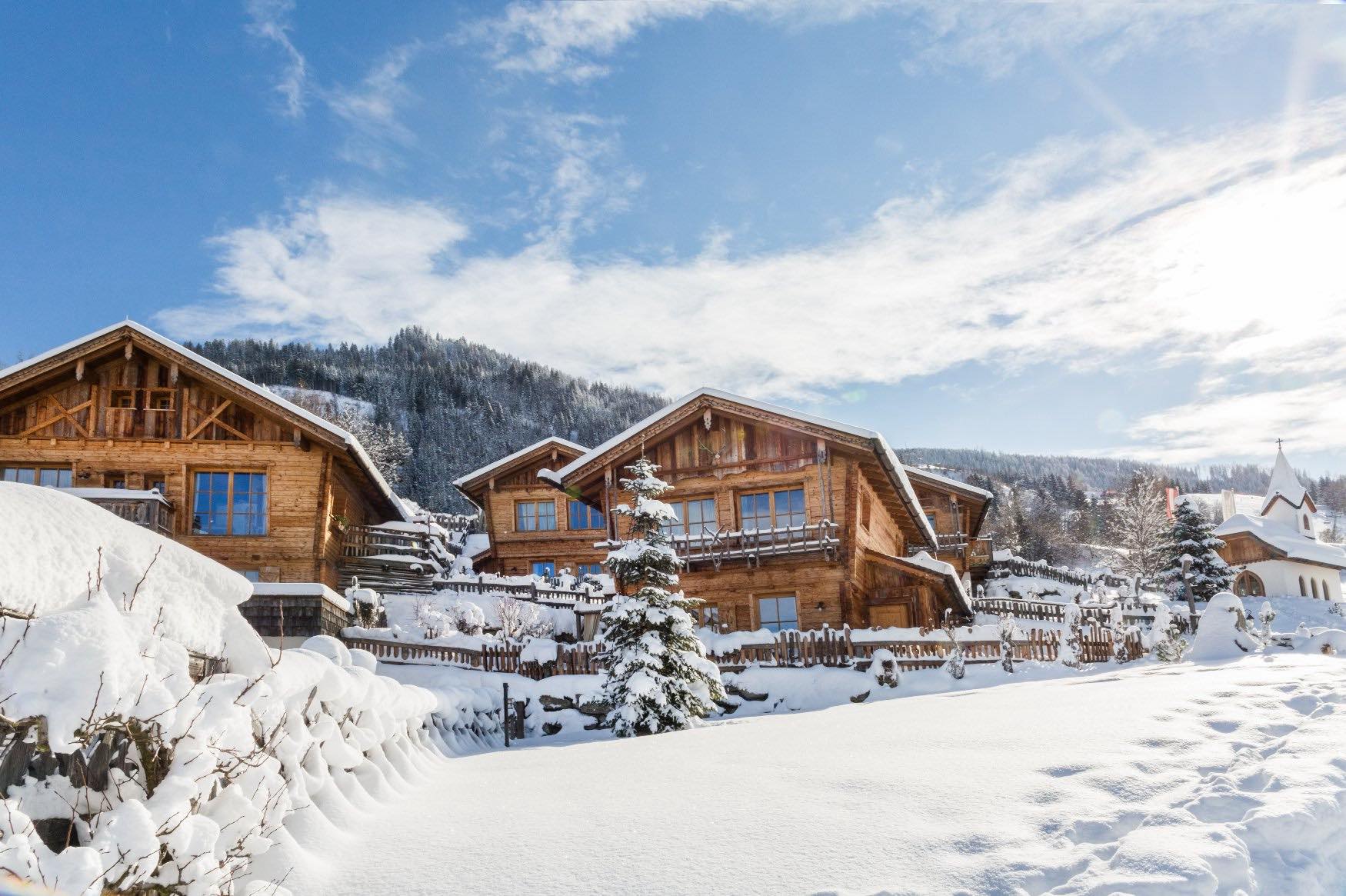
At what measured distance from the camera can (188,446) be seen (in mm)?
25594

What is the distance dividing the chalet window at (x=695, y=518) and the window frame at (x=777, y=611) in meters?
2.44

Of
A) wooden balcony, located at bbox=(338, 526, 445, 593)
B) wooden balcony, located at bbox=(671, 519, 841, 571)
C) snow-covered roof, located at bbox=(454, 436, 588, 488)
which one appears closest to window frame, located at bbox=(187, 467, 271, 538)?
wooden balcony, located at bbox=(338, 526, 445, 593)

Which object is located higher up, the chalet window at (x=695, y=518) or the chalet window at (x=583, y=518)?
the chalet window at (x=583, y=518)

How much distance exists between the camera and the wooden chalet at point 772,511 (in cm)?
2611

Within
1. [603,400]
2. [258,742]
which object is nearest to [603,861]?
[258,742]

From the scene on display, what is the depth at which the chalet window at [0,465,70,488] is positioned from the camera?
2491 cm

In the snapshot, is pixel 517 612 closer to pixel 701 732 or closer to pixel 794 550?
pixel 794 550

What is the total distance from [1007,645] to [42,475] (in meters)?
25.4

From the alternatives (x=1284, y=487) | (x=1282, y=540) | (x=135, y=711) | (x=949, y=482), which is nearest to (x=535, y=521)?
(x=949, y=482)

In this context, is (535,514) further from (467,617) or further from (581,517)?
(467,617)

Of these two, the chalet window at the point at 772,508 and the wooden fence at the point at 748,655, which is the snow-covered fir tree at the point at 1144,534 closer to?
the chalet window at the point at 772,508

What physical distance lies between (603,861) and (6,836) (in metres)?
3.04

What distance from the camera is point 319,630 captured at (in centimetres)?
1850

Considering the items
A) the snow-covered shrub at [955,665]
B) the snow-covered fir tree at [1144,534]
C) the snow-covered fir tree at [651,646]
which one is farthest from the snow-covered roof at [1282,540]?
the snow-covered fir tree at [651,646]
